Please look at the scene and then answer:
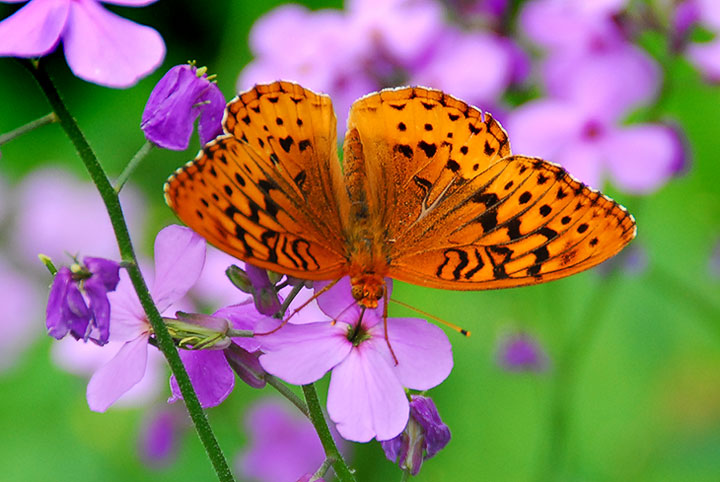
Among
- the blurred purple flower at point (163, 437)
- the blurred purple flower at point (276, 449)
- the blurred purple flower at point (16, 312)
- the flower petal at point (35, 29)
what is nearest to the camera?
the flower petal at point (35, 29)

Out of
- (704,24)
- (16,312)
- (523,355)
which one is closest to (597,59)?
(704,24)

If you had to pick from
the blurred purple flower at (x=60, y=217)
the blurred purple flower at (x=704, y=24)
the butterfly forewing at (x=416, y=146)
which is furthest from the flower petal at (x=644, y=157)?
the blurred purple flower at (x=60, y=217)

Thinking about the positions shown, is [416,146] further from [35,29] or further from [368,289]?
[35,29]

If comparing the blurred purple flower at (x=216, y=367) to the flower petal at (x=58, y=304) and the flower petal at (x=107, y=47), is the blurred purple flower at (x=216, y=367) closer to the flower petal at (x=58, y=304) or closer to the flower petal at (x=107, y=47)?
the flower petal at (x=58, y=304)

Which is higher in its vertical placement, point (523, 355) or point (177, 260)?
point (177, 260)

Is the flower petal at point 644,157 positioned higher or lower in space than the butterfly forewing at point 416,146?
higher

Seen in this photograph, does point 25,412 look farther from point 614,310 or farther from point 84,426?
point 614,310
